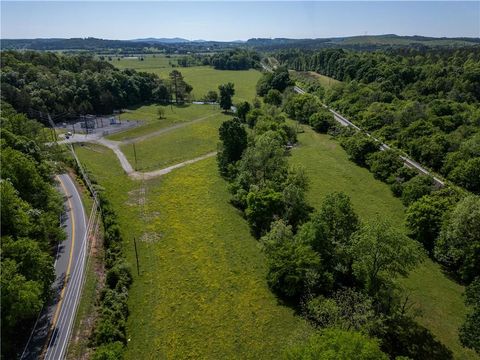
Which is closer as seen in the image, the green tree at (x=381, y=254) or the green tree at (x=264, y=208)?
the green tree at (x=381, y=254)

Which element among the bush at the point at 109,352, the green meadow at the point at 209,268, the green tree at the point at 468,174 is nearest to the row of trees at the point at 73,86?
the green meadow at the point at 209,268

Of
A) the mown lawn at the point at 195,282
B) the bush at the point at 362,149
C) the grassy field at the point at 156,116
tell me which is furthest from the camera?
the grassy field at the point at 156,116

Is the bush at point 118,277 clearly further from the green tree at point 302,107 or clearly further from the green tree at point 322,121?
the green tree at point 302,107

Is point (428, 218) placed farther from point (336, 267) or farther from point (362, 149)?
point (362, 149)

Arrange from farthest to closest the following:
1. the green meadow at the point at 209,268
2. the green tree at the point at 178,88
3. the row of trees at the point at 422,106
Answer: the green tree at the point at 178,88 < the row of trees at the point at 422,106 < the green meadow at the point at 209,268

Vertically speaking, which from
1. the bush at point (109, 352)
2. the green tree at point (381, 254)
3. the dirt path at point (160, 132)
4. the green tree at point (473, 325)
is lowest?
the dirt path at point (160, 132)

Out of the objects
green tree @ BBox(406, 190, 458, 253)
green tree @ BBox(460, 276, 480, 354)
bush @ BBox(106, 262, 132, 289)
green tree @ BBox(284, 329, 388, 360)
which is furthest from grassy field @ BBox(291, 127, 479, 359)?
bush @ BBox(106, 262, 132, 289)

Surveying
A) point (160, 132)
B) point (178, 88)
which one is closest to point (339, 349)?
point (160, 132)
